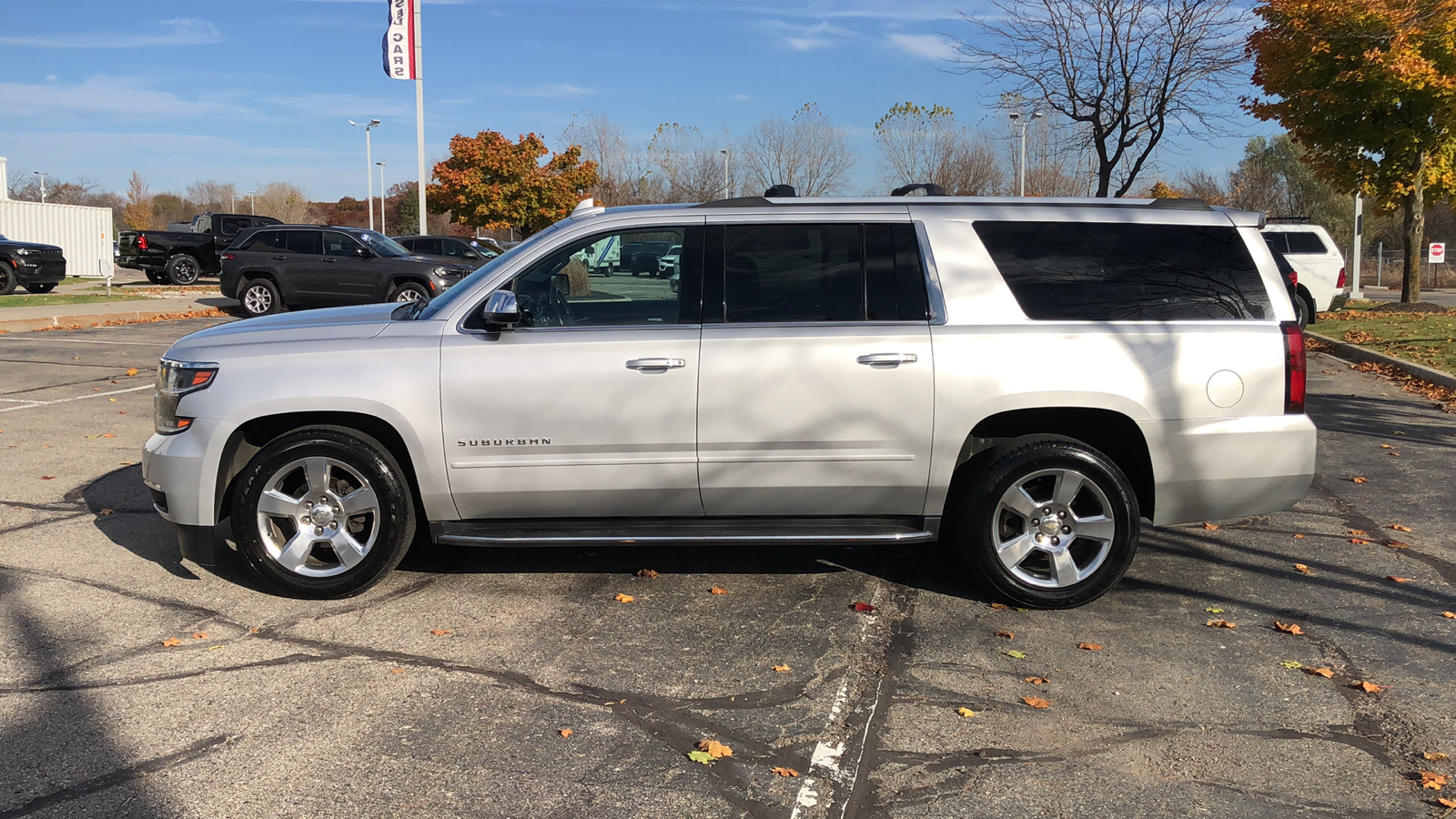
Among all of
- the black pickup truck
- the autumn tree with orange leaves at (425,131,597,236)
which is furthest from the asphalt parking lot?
the autumn tree with orange leaves at (425,131,597,236)

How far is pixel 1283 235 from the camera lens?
2039 cm

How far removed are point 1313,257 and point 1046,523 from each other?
1776 cm

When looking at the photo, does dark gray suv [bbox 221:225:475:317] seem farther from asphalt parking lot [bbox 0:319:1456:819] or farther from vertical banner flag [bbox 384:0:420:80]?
asphalt parking lot [bbox 0:319:1456:819]

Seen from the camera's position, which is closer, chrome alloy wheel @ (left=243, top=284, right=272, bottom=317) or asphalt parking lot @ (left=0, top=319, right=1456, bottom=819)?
asphalt parking lot @ (left=0, top=319, right=1456, bottom=819)

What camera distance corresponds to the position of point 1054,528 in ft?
17.3

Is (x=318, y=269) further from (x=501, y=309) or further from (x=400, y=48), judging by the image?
(x=501, y=309)

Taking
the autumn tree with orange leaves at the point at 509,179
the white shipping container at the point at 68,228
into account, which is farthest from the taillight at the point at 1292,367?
the white shipping container at the point at 68,228

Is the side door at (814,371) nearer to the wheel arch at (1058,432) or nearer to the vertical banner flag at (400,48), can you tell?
the wheel arch at (1058,432)

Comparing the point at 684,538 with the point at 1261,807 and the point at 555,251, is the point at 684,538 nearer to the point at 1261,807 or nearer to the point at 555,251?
the point at 555,251

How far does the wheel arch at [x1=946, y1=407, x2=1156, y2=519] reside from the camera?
5340 millimetres

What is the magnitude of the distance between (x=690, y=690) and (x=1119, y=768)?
60.8 inches

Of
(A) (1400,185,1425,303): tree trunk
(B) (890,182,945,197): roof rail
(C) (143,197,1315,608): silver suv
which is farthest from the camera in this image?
(A) (1400,185,1425,303): tree trunk

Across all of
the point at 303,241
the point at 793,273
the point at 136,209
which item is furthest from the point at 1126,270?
the point at 136,209

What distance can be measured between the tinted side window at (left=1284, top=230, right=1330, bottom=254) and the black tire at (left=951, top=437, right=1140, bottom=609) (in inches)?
688
